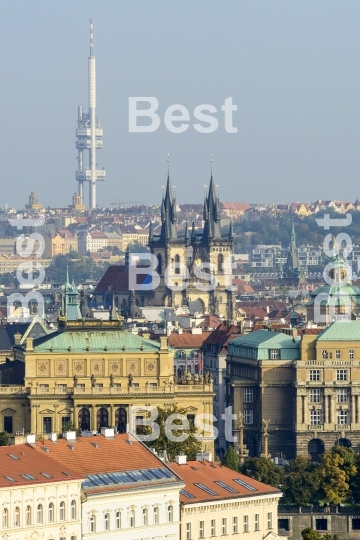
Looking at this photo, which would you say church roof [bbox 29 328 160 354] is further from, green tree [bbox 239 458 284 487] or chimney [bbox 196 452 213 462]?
chimney [bbox 196 452 213 462]

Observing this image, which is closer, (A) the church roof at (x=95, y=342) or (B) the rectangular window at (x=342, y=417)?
(A) the church roof at (x=95, y=342)

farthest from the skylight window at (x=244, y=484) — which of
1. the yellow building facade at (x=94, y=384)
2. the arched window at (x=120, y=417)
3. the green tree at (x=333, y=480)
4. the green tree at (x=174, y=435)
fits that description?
the yellow building facade at (x=94, y=384)

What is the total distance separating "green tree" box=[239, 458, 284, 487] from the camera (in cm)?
8261

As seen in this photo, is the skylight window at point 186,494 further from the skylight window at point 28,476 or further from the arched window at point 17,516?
the arched window at point 17,516

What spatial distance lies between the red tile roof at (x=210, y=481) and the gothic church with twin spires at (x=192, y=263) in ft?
357

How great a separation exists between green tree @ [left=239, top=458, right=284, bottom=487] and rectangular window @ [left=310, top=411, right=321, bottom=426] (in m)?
16.6

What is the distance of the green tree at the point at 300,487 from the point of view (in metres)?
81.9

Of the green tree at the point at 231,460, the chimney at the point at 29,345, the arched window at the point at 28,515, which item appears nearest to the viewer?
the arched window at the point at 28,515

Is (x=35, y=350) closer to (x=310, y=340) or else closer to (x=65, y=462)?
(x=310, y=340)

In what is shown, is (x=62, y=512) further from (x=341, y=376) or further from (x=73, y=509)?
(x=341, y=376)

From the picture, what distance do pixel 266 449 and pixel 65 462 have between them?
104 ft

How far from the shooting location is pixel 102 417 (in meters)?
91.4

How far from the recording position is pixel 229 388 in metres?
105

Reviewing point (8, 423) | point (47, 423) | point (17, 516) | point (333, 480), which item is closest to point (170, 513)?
point (17, 516)
